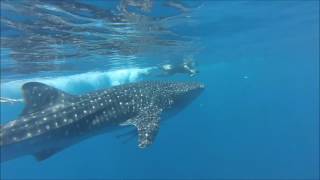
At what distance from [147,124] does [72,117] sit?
218cm

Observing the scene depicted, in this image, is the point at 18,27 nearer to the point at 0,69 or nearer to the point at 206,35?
the point at 0,69

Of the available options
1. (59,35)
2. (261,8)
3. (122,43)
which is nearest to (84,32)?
(59,35)

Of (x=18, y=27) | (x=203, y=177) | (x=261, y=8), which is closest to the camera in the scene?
(x=18, y=27)

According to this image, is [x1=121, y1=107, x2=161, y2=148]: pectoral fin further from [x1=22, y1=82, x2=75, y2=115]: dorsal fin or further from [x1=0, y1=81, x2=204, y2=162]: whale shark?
[x1=22, y1=82, x2=75, y2=115]: dorsal fin

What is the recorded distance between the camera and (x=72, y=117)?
10.4 metres

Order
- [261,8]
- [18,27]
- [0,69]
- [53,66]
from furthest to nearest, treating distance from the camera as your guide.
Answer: [53,66] → [0,69] → [261,8] → [18,27]

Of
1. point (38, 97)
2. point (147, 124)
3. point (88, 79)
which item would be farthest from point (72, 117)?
point (88, 79)

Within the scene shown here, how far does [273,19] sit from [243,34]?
16.6 ft

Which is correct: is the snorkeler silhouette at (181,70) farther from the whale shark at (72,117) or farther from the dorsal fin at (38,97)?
the dorsal fin at (38,97)

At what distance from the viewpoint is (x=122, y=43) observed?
23.0 meters

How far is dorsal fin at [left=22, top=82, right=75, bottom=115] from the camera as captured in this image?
9.97 meters

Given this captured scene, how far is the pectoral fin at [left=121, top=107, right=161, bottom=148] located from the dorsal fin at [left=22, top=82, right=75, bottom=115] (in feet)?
7.46

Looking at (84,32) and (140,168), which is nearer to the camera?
(84,32)

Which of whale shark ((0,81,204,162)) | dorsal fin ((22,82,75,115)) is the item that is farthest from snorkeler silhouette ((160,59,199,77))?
dorsal fin ((22,82,75,115))
